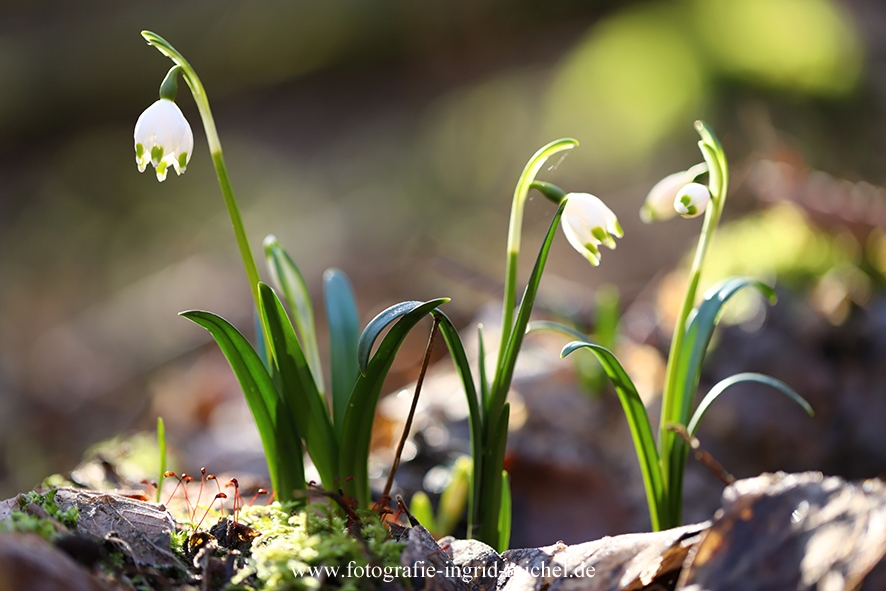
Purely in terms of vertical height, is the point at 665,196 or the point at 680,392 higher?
the point at 665,196

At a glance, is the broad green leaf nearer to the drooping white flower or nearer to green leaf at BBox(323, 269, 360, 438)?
green leaf at BBox(323, 269, 360, 438)

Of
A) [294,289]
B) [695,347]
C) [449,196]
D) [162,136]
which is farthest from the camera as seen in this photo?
[449,196]

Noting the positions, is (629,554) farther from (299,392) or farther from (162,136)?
(162,136)

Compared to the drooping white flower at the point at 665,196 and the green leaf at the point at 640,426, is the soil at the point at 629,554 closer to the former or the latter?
the green leaf at the point at 640,426

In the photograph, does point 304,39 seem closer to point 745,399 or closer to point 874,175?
point 874,175

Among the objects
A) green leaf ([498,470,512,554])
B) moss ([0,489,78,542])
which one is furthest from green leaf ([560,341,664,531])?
moss ([0,489,78,542])

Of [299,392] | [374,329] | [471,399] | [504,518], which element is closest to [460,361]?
[471,399]
